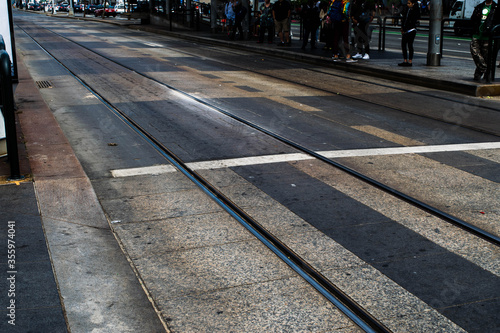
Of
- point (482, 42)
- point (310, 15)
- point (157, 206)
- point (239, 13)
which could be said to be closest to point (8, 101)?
point (157, 206)

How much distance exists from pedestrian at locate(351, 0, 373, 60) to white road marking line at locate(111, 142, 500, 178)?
35.1 ft

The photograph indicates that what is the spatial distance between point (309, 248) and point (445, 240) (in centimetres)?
119

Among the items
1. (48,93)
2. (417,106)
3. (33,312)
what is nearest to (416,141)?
(417,106)

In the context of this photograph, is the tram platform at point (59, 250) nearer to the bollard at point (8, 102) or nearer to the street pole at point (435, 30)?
the bollard at point (8, 102)

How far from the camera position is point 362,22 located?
722 inches

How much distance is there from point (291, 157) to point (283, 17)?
673 inches

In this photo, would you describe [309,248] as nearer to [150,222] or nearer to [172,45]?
[150,222]

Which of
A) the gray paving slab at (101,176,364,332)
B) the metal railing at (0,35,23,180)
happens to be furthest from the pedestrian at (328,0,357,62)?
the gray paving slab at (101,176,364,332)

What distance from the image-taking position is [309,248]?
4.73 m

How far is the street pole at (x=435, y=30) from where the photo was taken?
1594cm

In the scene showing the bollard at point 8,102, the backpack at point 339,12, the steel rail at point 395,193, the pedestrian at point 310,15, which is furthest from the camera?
the pedestrian at point 310,15

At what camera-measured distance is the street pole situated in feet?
52.3

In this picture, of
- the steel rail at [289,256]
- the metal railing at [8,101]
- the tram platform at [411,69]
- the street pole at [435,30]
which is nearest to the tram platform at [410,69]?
the tram platform at [411,69]

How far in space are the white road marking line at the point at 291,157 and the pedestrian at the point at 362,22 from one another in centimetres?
1070
